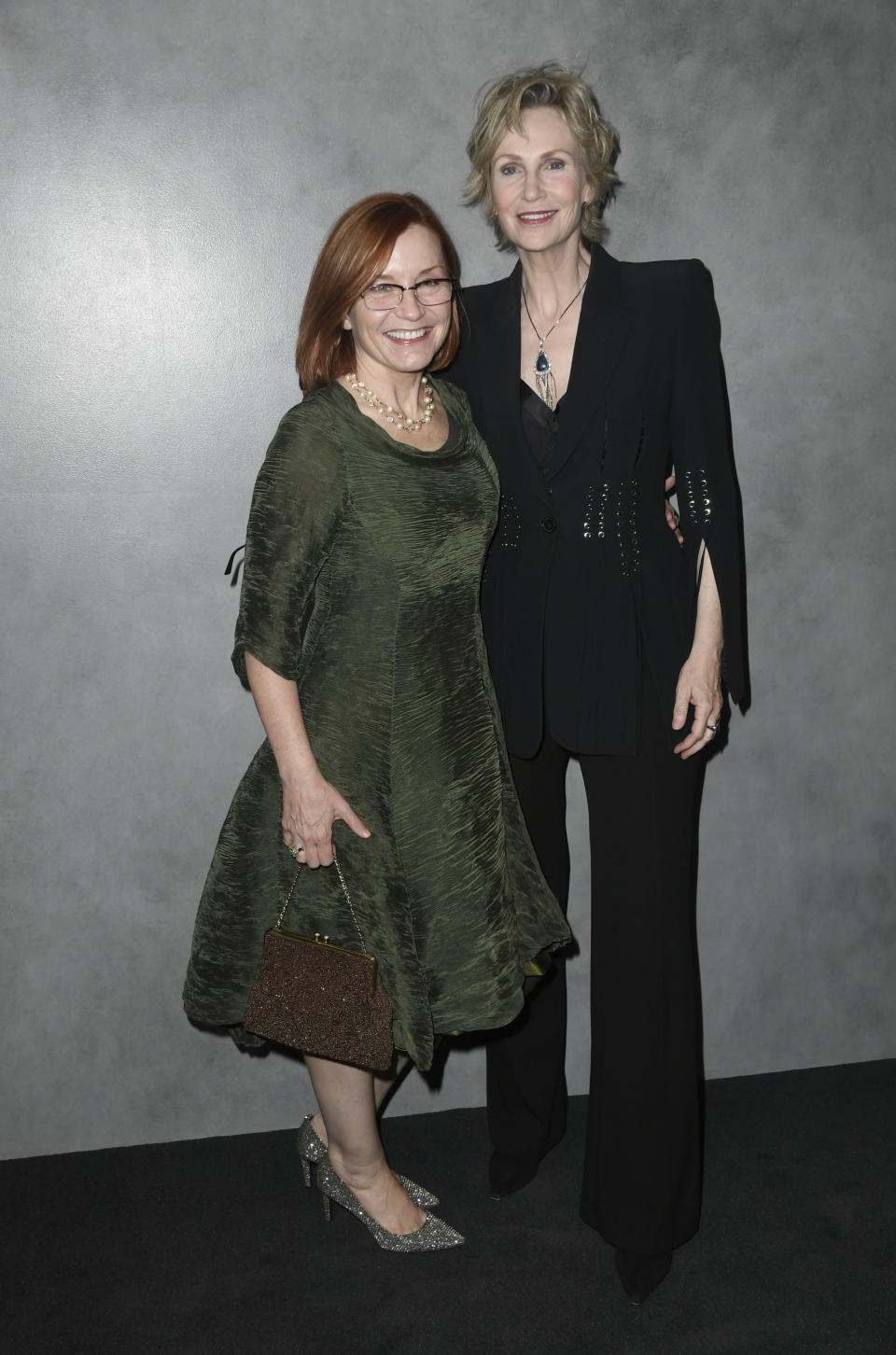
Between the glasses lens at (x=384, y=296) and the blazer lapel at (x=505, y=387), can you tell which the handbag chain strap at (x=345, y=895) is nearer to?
the blazer lapel at (x=505, y=387)

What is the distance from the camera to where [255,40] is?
86.0 inches

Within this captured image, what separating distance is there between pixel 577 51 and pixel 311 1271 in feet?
7.52

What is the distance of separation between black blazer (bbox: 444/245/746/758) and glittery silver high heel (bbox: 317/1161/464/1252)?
3.05 ft

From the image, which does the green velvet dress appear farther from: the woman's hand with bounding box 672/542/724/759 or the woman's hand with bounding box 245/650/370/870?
the woman's hand with bounding box 672/542/724/759

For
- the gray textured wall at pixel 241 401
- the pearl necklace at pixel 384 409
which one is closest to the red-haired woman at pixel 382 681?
the pearl necklace at pixel 384 409

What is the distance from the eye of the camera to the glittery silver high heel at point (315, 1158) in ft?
7.52

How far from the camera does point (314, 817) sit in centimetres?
187

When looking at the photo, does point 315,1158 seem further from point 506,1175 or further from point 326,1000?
point 326,1000

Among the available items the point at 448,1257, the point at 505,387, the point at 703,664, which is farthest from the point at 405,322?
the point at 448,1257

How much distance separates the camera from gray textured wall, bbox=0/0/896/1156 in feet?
7.20

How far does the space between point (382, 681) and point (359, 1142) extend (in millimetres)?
876

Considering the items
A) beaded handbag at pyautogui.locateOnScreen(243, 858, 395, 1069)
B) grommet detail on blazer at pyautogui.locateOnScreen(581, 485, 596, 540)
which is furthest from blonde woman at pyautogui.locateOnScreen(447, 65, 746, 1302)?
beaded handbag at pyautogui.locateOnScreen(243, 858, 395, 1069)

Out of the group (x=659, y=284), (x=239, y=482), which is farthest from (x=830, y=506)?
(x=239, y=482)

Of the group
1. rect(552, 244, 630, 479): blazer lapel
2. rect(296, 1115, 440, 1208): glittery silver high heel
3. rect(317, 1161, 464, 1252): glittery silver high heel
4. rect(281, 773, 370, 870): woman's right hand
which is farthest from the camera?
rect(296, 1115, 440, 1208): glittery silver high heel
